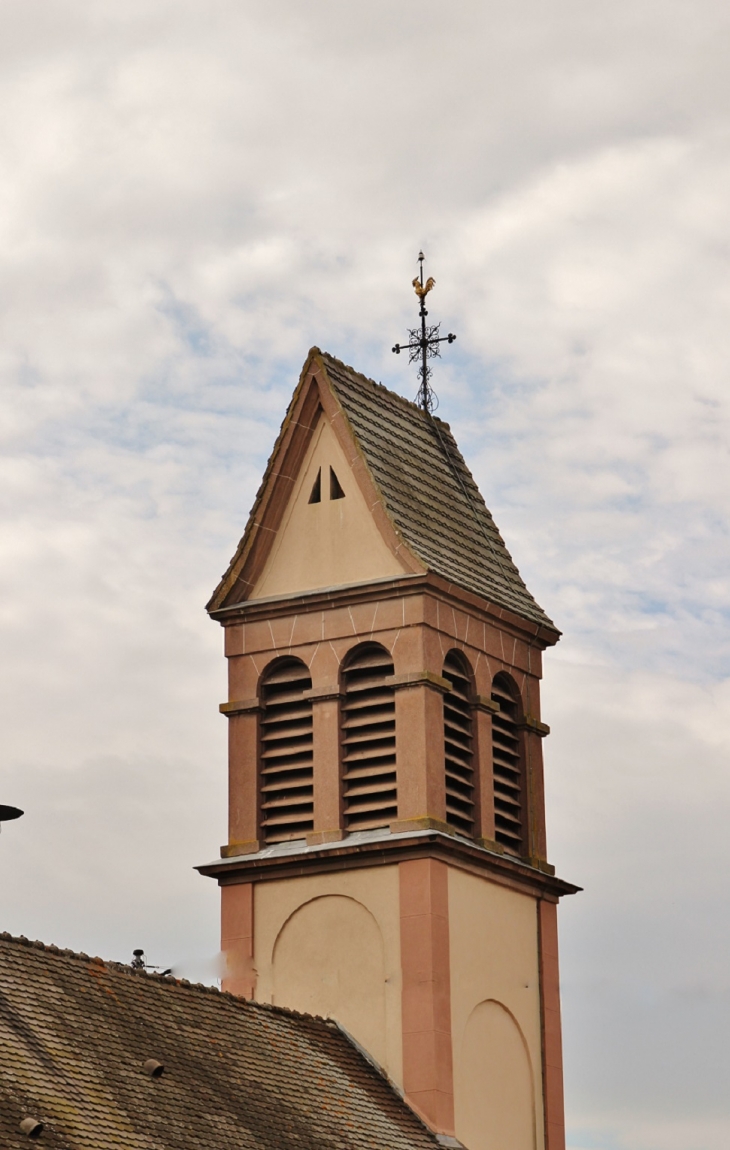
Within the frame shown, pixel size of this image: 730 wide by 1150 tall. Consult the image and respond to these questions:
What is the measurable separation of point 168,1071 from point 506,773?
11.3 metres

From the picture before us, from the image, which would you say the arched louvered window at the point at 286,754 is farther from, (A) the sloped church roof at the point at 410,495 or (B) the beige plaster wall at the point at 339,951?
(A) the sloped church roof at the point at 410,495

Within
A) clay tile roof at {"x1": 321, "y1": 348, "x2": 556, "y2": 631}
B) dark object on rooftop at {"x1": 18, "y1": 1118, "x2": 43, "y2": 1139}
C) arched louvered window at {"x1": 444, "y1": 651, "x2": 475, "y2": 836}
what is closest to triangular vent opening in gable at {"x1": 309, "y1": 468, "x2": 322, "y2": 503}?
clay tile roof at {"x1": 321, "y1": 348, "x2": 556, "y2": 631}

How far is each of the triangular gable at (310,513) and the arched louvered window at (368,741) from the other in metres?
1.47

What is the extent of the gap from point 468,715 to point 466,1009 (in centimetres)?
477

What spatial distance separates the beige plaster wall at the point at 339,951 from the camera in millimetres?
40062

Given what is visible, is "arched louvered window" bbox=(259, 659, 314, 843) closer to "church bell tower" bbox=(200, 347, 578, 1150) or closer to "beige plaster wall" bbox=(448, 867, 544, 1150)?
"church bell tower" bbox=(200, 347, 578, 1150)

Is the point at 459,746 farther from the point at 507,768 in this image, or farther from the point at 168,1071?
the point at 168,1071

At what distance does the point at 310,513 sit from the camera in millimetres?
43531

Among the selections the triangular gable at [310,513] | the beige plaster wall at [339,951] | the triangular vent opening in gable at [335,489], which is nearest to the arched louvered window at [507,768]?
the beige plaster wall at [339,951]

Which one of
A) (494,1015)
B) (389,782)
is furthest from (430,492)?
(494,1015)

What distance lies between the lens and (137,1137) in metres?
31.4

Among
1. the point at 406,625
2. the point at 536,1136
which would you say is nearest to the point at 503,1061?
the point at 536,1136

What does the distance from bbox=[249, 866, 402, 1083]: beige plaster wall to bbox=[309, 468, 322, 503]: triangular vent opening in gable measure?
6.11 m

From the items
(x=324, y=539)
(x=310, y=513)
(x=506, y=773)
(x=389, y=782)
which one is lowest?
(x=389, y=782)
